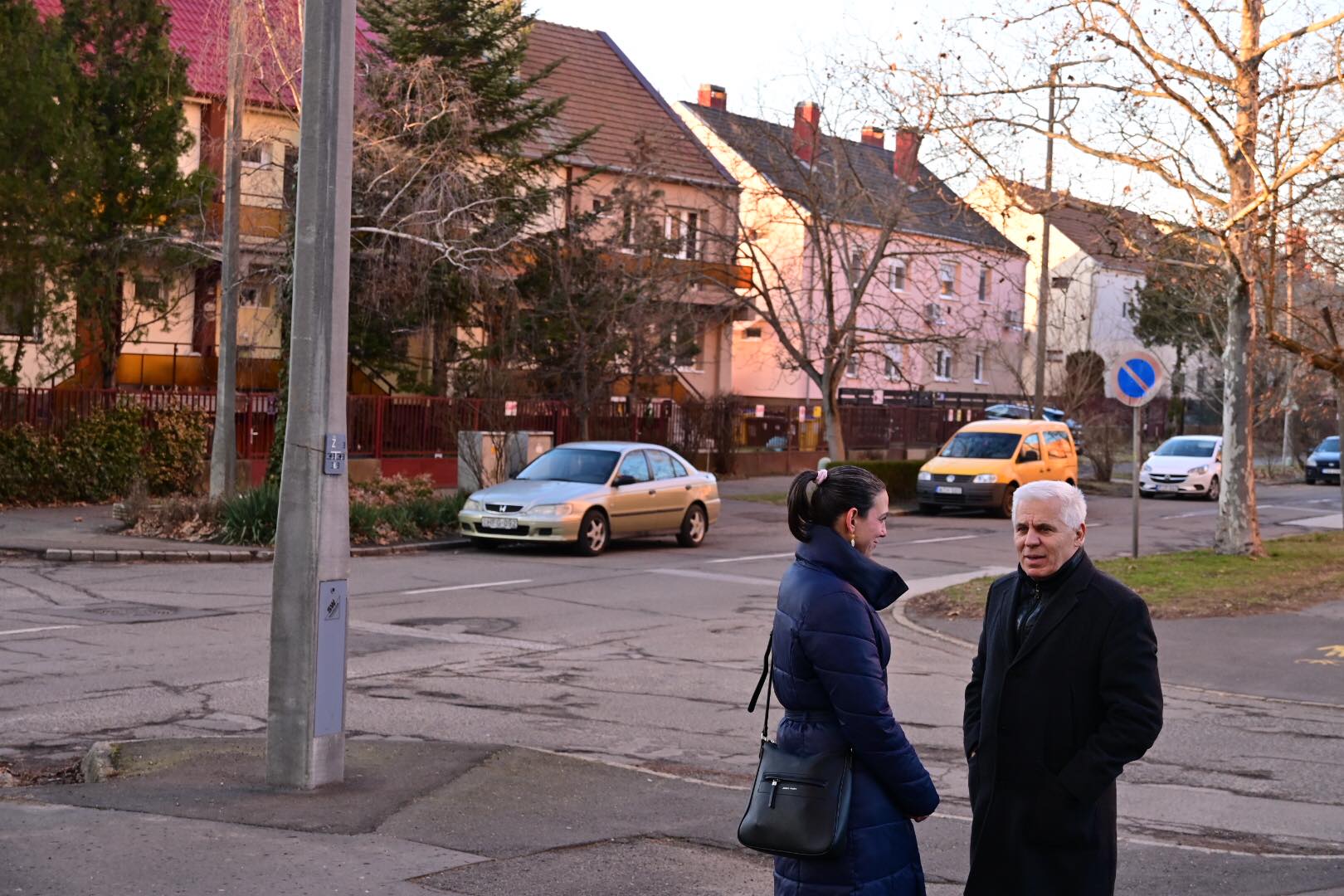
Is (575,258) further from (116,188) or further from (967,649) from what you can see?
(967,649)

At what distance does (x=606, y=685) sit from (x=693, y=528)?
37.9 feet

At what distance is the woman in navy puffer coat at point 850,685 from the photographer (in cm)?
413

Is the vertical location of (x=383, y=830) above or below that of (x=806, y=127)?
below

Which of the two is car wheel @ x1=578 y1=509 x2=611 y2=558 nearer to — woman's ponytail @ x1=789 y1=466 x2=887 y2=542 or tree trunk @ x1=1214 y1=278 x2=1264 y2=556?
tree trunk @ x1=1214 y1=278 x2=1264 y2=556

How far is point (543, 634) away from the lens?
13.6 m

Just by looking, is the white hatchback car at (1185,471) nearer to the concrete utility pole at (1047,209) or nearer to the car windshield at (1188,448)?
the car windshield at (1188,448)

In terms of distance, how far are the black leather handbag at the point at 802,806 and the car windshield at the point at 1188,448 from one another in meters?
36.0

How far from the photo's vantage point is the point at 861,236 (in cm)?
3428

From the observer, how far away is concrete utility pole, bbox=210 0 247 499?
68.3 feet

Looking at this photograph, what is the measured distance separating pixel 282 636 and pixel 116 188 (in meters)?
20.1

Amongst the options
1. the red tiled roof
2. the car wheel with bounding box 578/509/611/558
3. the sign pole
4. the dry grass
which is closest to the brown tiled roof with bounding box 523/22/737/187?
the red tiled roof

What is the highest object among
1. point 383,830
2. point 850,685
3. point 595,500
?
point 850,685

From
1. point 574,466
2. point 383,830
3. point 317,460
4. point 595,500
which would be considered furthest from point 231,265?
point 383,830

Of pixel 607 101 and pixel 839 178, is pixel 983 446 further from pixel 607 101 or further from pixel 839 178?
pixel 607 101
